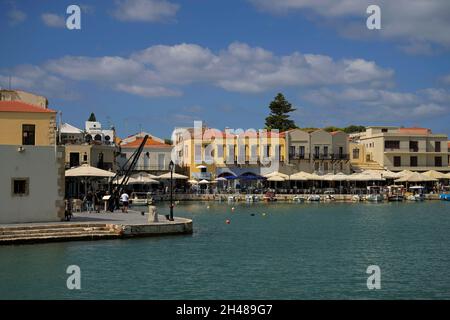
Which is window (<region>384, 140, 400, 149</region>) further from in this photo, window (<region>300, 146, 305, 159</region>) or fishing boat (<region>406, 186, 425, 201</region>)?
Result: window (<region>300, 146, 305, 159</region>)

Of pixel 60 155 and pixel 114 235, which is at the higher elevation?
pixel 60 155

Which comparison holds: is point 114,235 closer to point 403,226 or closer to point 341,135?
point 403,226

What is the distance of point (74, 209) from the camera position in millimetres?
36594

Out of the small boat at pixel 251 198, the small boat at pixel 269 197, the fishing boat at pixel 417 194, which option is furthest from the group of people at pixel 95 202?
the fishing boat at pixel 417 194

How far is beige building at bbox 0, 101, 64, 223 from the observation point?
28.2 meters

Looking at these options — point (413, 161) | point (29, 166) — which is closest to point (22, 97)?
point (29, 166)

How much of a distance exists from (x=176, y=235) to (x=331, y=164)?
2132 inches

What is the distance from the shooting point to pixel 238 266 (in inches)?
884

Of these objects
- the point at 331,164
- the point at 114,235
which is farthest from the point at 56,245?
the point at 331,164

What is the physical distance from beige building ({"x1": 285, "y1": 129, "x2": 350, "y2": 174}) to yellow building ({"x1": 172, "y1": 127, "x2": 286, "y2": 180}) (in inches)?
73.5

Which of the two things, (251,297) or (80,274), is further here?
(80,274)

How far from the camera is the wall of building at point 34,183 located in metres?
28.1

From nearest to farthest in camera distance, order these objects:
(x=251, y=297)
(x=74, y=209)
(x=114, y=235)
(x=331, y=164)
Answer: (x=251, y=297), (x=114, y=235), (x=74, y=209), (x=331, y=164)

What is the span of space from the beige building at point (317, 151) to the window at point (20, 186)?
5482cm
